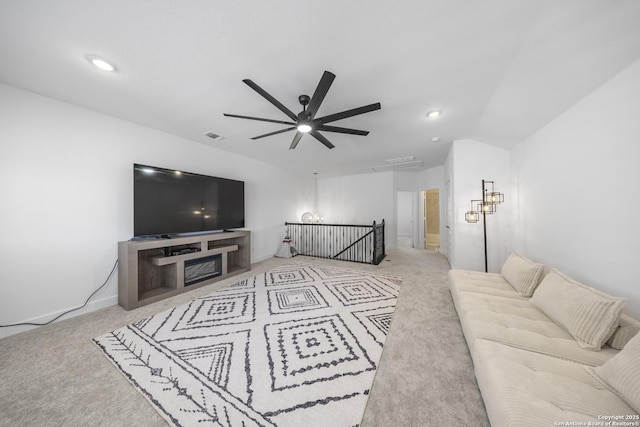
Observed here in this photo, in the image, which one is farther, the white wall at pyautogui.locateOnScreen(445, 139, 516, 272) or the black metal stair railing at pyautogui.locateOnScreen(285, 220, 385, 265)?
the black metal stair railing at pyautogui.locateOnScreen(285, 220, 385, 265)

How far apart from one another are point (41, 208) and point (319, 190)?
21.3ft

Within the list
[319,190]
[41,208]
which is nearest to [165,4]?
[41,208]

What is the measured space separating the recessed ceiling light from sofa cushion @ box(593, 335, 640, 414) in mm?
4203

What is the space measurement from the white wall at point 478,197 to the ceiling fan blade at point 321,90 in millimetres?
3430

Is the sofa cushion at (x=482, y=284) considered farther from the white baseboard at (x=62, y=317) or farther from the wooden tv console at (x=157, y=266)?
the white baseboard at (x=62, y=317)

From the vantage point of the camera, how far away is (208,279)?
3529 mm

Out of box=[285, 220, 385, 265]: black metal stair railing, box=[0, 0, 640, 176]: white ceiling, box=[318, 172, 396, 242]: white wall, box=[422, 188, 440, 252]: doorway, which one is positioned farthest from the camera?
box=[422, 188, 440, 252]: doorway

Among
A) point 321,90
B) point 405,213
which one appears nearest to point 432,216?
point 405,213

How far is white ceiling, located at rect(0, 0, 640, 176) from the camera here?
4.47ft

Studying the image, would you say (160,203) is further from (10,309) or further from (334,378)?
(334,378)

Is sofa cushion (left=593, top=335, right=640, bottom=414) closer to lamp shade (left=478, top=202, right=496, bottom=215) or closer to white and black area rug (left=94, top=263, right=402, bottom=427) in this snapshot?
white and black area rug (left=94, top=263, right=402, bottom=427)

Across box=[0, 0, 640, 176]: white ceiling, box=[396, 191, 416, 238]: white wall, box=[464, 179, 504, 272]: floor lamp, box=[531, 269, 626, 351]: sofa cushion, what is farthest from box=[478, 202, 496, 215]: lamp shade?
box=[396, 191, 416, 238]: white wall

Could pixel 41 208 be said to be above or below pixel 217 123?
below

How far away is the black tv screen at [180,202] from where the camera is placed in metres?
2.89
